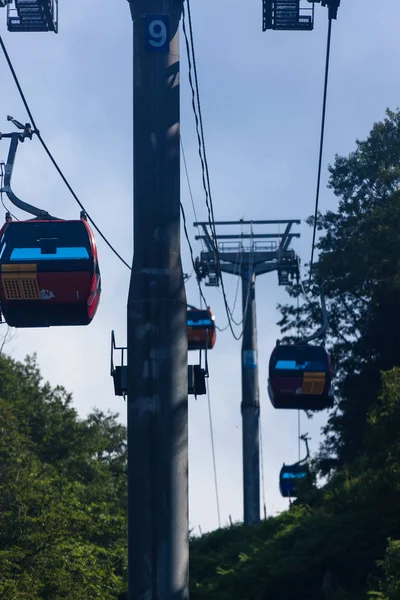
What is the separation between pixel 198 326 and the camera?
1315 inches

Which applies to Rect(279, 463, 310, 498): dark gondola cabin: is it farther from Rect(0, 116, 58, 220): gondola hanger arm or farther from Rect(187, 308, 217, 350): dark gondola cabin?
Rect(0, 116, 58, 220): gondola hanger arm

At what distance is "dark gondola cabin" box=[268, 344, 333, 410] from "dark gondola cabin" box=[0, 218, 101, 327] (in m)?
12.6

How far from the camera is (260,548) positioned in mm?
31484

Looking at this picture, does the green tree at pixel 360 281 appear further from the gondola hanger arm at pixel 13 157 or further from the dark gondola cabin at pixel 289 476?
the gondola hanger arm at pixel 13 157

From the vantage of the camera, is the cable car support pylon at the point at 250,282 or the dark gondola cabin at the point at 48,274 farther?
the cable car support pylon at the point at 250,282

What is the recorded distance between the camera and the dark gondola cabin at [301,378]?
26.3 meters

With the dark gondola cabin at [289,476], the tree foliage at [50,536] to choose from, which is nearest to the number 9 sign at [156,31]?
the tree foliage at [50,536]

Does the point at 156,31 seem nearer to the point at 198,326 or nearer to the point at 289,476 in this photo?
the point at 198,326

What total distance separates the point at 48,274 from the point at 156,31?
12.7ft

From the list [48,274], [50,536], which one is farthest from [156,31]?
[50,536]

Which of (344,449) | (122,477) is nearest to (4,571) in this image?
(344,449)

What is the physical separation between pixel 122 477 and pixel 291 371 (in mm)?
Answer: 30409

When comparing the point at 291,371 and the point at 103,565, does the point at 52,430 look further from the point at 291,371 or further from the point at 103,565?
the point at 291,371

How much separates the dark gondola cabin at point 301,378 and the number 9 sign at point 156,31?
621 inches
